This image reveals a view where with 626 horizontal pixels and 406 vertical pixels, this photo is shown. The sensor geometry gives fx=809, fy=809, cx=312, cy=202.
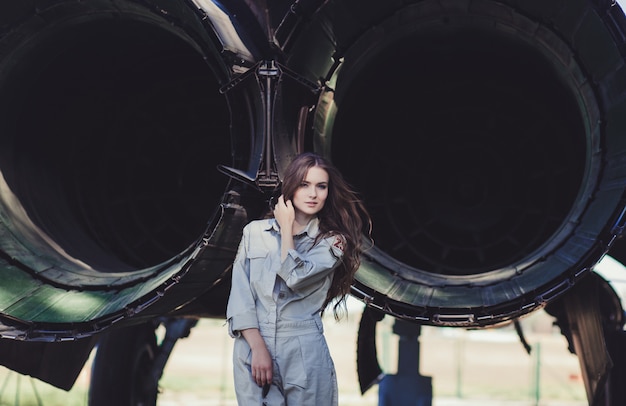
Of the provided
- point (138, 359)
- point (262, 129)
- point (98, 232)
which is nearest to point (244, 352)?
point (262, 129)

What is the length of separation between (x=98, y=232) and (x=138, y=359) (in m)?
1.51

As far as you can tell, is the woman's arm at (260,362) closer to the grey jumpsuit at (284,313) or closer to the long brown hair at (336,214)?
the grey jumpsuit at (284,313)

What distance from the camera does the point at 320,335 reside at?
250cm

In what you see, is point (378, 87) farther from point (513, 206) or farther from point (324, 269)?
point (324, 269)

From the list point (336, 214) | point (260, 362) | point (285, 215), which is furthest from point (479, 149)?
point (260, 362)

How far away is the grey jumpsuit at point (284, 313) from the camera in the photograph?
2379 mm

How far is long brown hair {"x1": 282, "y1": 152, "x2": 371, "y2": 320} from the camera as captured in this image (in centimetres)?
255

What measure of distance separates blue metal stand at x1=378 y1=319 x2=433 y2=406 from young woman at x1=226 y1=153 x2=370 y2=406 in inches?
143

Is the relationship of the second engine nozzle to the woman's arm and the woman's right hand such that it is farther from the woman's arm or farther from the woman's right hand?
the woman's arm

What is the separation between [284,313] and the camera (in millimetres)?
2461

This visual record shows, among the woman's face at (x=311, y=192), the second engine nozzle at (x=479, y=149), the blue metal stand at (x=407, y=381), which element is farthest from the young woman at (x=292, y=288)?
the blue metal stand at (x=407, y=381)

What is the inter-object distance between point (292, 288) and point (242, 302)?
0.16 meters

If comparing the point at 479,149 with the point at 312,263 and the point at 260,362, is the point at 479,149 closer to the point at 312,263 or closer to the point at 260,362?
the point at 312,263

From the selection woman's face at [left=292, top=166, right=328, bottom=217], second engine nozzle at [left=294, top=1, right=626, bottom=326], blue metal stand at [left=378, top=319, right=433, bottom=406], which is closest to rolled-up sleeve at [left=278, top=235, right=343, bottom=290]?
woman's face at [left=292, top=166, right=328, bottom=217]
